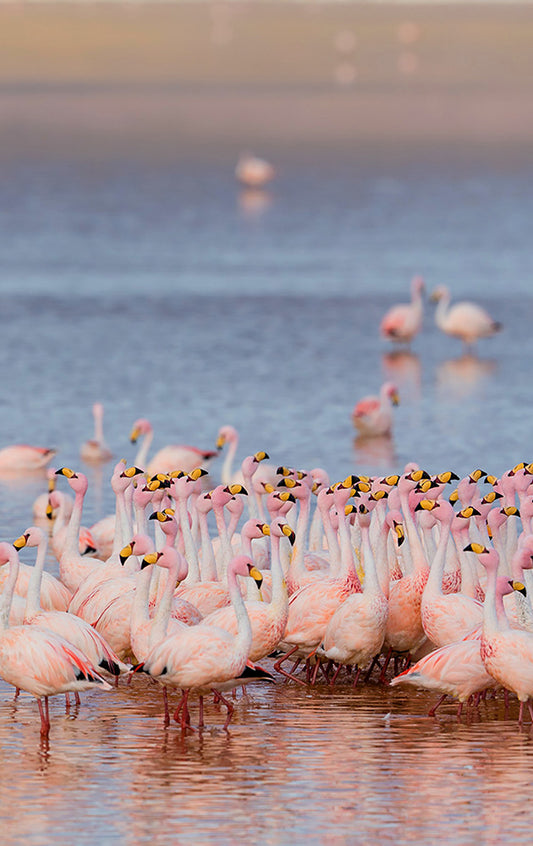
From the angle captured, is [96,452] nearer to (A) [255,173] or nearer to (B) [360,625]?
(B) [360,625]

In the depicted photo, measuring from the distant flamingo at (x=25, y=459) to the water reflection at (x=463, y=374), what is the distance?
7.09 meters

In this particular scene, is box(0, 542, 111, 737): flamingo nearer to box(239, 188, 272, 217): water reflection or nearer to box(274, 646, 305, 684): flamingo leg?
box(274, 646, 305, 684): flamingo leg

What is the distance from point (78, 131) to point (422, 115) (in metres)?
18.6

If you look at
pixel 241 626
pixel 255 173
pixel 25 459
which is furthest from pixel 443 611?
pixel 255 173

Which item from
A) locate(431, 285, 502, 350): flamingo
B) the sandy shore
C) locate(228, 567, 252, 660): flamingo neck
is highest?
the sandy shore

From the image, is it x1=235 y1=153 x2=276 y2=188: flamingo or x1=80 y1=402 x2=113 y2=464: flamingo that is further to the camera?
x1=235 y1=153 x2=276 y2=188: flamingo

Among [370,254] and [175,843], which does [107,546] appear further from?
[370,254]

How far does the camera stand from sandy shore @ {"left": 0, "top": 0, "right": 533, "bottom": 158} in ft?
261

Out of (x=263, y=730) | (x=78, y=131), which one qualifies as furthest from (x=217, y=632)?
(x=78, y=131)

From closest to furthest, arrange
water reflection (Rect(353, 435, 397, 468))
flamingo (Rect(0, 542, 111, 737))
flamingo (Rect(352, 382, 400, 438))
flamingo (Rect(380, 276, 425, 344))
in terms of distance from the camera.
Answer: flamingo (Rect(0, 542, 111, 737)), water reflection (Rect(353, 435, 397, 468)), flamingo (Rect(352, 382, 400, 438)), flamingo (Rect(380, 276, 425, 344))

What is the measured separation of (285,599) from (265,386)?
45.8 ft

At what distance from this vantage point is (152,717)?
11.4 metres

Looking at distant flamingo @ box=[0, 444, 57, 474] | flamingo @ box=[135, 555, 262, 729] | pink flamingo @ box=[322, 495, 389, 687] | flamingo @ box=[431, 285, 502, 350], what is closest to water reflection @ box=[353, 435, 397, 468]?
distant flamingo @ box=[0, 444, 57, 474]

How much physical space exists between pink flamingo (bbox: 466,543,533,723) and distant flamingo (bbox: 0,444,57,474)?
962cm
